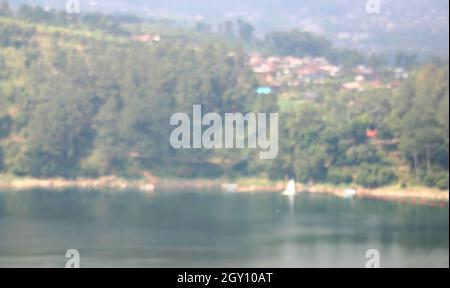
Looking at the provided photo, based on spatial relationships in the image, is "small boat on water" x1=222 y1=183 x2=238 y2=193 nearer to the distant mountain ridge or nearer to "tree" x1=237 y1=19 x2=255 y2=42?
"tree" x1=237 y1=19 x2=255 y2=42

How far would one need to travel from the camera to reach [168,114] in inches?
2005

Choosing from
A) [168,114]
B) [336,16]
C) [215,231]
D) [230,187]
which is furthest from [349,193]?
[336,16]

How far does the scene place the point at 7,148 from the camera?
159 feet

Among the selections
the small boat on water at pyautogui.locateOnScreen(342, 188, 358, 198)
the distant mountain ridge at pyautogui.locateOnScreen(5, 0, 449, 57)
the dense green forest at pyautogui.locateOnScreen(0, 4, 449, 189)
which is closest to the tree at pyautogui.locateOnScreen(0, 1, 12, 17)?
the dense green forest at pyautogui.locateOnScreen(0, 4, 449, 189)

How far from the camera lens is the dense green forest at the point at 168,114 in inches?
1801

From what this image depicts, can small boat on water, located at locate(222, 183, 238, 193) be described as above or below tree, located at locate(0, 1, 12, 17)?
below

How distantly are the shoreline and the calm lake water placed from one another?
5.49 feet

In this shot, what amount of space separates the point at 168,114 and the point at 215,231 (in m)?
17.8

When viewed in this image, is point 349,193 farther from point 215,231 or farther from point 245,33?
point 245,33

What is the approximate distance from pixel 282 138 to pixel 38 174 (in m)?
8.51

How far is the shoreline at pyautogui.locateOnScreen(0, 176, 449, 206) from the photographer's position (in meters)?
43.5
